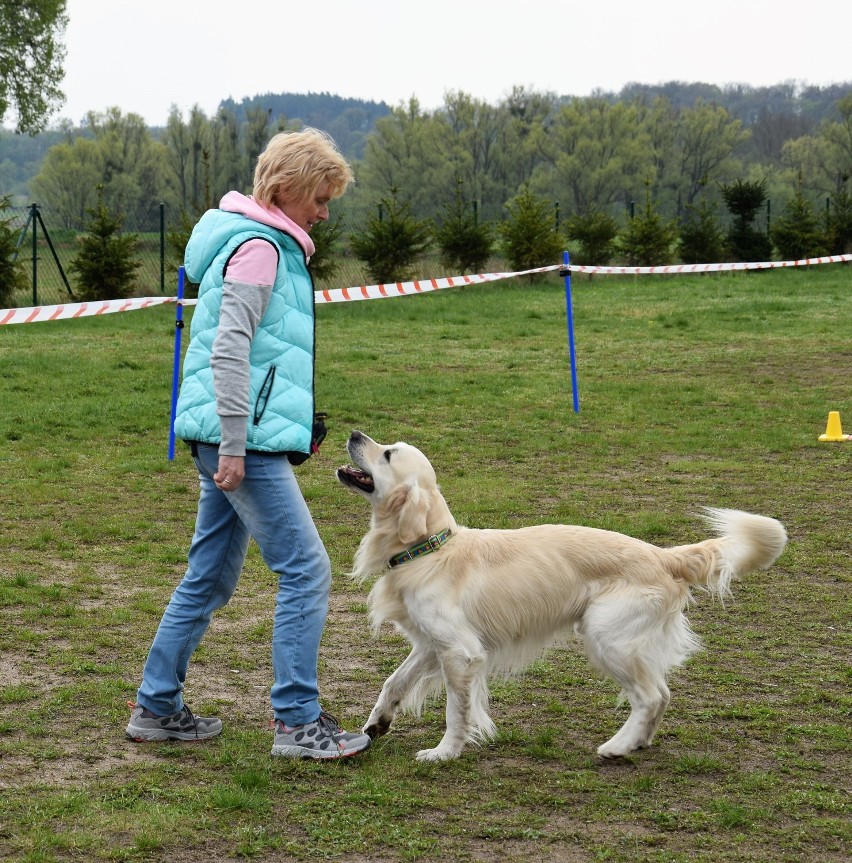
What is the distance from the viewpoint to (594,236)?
23.1 meters

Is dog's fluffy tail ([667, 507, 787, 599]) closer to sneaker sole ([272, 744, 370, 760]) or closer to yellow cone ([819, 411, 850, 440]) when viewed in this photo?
sneaker sole ([272, 744, 370, 760])

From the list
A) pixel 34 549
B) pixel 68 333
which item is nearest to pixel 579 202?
pixel 68 333

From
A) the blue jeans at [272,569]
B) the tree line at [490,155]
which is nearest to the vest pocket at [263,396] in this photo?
the blue jeans at [272,569]

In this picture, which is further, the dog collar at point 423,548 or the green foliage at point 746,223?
the green foliage at point 746,223

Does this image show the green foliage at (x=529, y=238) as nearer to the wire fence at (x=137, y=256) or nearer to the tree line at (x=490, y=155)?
the wire fence at (x=137, y=256)

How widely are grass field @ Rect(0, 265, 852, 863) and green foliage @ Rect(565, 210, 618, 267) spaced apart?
11065mm

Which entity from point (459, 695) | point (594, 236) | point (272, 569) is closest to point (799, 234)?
point (594, 236)

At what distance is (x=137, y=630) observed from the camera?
16.1ft

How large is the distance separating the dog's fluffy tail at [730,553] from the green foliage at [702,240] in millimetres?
20286

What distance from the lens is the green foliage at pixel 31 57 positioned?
37.7 m

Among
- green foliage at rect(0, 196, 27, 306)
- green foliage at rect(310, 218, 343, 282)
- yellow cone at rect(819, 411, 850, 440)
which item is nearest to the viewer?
yellow cone at rect(819, 411, 850, 440)

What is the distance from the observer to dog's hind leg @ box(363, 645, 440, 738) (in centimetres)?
384

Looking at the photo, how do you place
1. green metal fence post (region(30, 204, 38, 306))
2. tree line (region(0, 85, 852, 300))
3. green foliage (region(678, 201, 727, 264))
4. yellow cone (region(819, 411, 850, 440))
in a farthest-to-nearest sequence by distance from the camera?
tree line (region(0, 85, 852, 300)), green foliage (region(678, 201, 727, 264)), green metal fence post (region(30, 204, 38, 306)), yellow cone (region(819, 411, 850, 440))

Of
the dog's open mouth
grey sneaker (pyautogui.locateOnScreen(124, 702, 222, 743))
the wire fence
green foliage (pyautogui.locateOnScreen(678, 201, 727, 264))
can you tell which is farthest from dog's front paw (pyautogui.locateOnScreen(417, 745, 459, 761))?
green foliage (pyautogui.locateOnScreen(678, 201, 727, 264))
